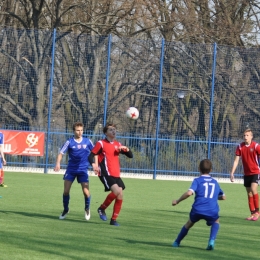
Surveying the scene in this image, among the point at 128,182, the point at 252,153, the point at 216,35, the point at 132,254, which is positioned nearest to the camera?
the point at 132,254

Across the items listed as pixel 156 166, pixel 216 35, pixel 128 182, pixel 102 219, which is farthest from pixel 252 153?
pixel 216 35

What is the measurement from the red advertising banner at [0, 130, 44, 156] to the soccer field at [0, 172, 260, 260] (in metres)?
9.02

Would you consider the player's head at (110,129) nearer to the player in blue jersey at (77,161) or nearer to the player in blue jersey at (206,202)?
the player in blue jersey at (77,161)

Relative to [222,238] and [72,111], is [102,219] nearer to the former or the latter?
[222,238]

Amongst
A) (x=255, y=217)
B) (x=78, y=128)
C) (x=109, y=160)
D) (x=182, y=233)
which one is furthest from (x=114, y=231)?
(x=255, y=217)

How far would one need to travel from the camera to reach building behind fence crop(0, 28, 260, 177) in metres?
29.8

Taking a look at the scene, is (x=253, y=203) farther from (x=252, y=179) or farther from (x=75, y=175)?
(x=75, y=175)

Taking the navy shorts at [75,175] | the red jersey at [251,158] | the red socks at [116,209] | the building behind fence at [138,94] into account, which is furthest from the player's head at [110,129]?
the building behind fence at [138,94]

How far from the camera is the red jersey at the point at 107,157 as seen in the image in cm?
1252

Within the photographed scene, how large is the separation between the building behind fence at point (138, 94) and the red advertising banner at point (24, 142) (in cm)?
50

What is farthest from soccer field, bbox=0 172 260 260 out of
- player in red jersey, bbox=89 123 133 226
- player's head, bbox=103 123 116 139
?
player's head, bbox=103 123 116 139

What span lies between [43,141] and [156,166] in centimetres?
464

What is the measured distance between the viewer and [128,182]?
26.3 m

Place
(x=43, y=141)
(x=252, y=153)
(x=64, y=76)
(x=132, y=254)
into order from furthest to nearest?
1. (x=64, y=76)
2. (x=43, y=141)
3. (x=252, y=153)
4. (x=132, y=254)
